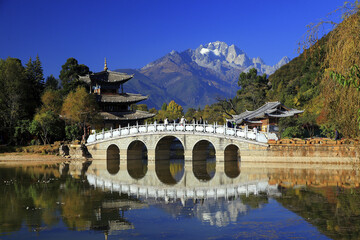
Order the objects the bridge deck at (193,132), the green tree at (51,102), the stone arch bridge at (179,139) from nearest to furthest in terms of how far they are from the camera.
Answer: the bridge deck at (193,132), the stone arch bridge at (179,139), the green tree at (51,102)

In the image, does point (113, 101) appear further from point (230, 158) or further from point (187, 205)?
point (187, 205)

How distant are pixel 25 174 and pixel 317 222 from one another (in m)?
20.6

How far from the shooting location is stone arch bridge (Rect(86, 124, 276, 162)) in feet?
99.7

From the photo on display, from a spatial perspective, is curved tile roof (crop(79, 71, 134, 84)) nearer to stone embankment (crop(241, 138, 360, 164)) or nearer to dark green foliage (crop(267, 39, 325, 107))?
dark green foliage (crop(267, 39, 325, 107))

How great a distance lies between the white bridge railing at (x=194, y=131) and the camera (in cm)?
3029

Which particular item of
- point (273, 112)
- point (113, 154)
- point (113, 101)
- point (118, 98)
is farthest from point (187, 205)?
point (118, 98)

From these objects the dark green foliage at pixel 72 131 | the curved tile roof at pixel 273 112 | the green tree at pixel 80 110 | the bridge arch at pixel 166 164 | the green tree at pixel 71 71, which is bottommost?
the bridge arch at pixel 166 164

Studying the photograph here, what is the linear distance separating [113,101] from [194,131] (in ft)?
57.6

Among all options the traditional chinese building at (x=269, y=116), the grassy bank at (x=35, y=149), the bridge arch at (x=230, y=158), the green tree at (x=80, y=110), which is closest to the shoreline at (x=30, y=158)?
the grassy bank at (x=35, y=149)

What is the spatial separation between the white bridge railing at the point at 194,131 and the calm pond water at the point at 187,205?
441 cm

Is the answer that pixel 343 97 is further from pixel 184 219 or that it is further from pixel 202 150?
pixel 202 150

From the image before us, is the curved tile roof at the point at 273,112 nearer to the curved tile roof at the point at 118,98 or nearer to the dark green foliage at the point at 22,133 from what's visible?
the curved tile roof at the point at 118,98

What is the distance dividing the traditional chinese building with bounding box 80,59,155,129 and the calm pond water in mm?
20676

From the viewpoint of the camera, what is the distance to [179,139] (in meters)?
33.7
